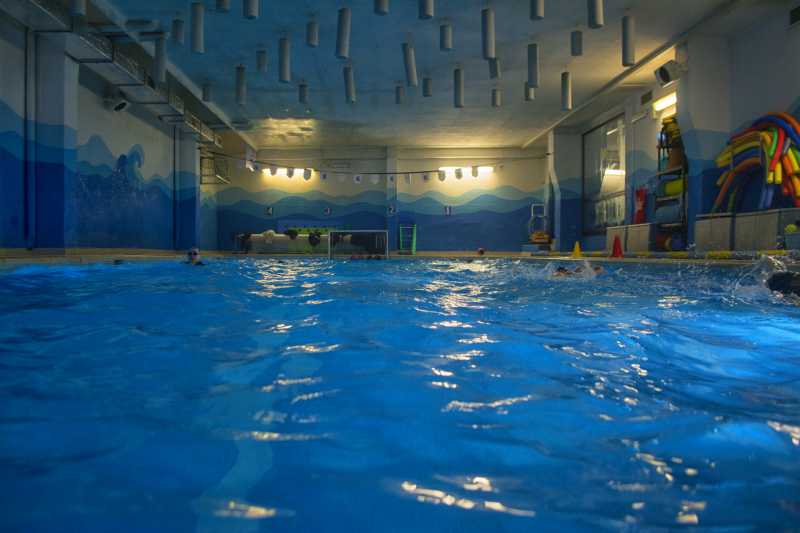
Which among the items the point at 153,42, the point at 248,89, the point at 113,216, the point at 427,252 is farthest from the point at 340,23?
the point at 427,252

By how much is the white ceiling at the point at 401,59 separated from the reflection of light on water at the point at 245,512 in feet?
24.4

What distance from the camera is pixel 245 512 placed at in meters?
0.96

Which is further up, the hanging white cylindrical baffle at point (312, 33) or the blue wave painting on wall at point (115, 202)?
the hanging white cylindrical baffle at point (312, 33)

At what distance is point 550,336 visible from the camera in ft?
9.27

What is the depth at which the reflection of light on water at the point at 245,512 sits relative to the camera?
Answer: 95cm

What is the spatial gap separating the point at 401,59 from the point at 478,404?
344 inches

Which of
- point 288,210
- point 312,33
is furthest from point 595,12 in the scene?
point 288,210

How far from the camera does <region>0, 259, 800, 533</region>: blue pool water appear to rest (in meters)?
0.98

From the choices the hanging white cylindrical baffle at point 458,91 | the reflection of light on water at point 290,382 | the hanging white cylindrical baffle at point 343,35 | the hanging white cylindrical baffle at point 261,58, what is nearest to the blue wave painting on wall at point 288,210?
the hanging white cylindrical baffle at point 458,91

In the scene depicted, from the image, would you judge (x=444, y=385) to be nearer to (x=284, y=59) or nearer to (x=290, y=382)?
(x=290, y=382)

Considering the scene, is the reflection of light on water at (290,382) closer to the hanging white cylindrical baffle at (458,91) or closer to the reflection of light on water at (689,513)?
the reflection of light on water at (689,513)

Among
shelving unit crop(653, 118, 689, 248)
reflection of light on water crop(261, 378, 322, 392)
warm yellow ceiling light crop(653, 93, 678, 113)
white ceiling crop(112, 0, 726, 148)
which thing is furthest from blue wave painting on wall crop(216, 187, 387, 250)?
reflection of light on water crop(261, 378, 322, 392)

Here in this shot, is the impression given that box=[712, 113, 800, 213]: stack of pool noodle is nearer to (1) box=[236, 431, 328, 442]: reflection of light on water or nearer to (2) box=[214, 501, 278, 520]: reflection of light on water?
(1) box=[236, 431, 328, 442]: reflection of light on water

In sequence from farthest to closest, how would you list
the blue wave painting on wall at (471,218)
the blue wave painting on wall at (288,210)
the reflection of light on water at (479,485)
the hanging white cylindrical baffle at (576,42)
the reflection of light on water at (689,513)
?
1. the blue wave painting on wall at (288,210)
2. the blue wave painting on wall at (471,218)
3. the hanging white cylindrical baffle at (576,42)
4. the reflection of light on water at (479,485)
5. the reflection of light on water at (689,513)
